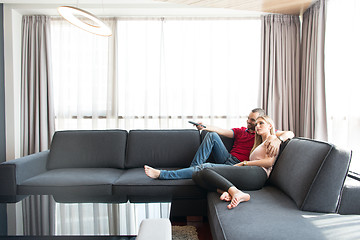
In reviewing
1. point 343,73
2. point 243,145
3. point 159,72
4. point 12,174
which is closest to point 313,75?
point 343,73

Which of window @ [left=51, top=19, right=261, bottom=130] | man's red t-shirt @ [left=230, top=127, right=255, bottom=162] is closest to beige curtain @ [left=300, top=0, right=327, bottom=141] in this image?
window @ [left=51, top=19, right=261, bottom=130]

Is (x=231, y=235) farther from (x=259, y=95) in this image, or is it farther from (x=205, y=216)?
(x=259, y=95)

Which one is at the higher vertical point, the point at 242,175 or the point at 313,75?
the point at 313,75

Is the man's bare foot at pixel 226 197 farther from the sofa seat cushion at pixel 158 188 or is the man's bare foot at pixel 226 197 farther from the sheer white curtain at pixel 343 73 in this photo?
the sheer white curtain at pixel 343 73

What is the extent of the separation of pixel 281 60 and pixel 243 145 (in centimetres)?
173

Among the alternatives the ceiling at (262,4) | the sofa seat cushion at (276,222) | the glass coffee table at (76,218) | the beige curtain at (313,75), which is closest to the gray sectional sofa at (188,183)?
the sofa seat cushion at (276,222)

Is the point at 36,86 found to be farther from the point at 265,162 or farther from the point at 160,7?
the point at 265,162

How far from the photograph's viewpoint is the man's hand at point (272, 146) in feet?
6.53

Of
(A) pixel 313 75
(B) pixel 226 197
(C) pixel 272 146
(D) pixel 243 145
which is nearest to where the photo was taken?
(B) pixel 226 197

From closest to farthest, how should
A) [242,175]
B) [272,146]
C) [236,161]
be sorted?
[242,175], [272,146], [236,161]

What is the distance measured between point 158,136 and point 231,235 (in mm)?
1736

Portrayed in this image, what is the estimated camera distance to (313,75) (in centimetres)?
324

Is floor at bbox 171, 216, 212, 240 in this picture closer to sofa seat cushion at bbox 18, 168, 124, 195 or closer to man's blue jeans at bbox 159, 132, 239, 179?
man's blue jeans at bbox 159, 132, 239, 179

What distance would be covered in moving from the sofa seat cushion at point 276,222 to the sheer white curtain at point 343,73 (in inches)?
56.6
